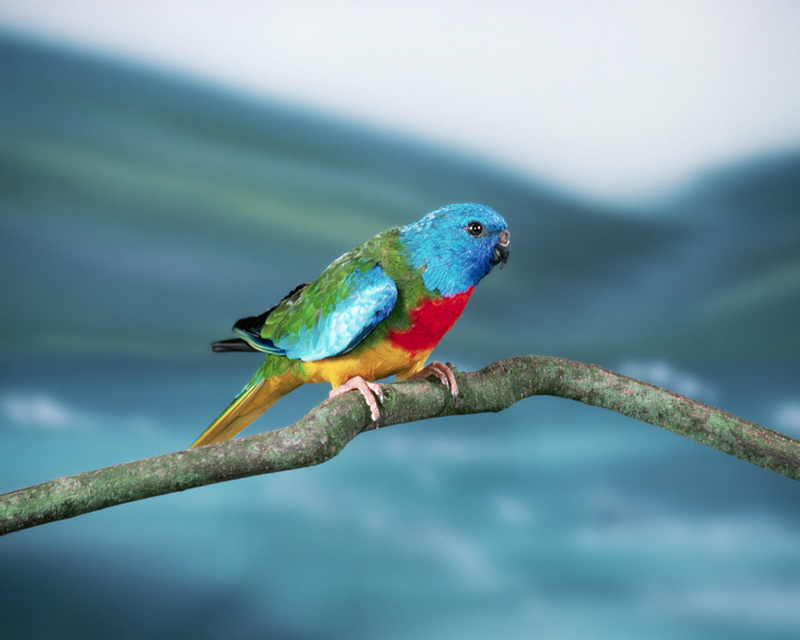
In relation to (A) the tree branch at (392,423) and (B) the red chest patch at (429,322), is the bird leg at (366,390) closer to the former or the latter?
A: (A) the tree branch at (392,423)

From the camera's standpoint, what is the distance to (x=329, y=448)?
1894mm

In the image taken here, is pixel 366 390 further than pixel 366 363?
No

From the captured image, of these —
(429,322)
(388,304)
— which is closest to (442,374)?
(429,322)

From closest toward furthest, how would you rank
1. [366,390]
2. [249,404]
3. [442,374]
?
[366,390], [442,374], [249,404]

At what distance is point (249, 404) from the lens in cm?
247

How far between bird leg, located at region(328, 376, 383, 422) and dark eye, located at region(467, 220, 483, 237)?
528mm

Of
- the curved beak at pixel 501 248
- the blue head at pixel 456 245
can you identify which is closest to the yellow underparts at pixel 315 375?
the blue head at pixel 456 245

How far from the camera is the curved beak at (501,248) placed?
220cm

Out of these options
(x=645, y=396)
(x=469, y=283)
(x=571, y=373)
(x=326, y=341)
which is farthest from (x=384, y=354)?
(x=645, y=396)

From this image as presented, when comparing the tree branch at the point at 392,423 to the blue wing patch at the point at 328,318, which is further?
the blue wing patch at the point at 328,318

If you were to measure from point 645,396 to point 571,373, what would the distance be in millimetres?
249

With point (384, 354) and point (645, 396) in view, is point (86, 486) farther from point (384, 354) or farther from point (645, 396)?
point (645, 396)

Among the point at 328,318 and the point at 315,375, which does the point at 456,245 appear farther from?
the point at 315,375

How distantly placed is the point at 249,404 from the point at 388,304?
0.67m
